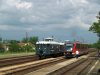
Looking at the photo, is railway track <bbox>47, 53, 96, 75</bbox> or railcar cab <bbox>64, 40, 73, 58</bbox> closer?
railway track <bbox>47, 53, 96, 75</bbox>

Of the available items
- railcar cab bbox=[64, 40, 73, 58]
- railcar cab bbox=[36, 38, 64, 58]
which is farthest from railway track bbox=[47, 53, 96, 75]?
railcar cab bbox=[64, 40, 73, 58]

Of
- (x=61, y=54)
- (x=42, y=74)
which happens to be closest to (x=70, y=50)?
(x=61, y=54)

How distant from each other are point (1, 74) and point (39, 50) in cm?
3416

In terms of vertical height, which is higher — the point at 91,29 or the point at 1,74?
the point at 91,29

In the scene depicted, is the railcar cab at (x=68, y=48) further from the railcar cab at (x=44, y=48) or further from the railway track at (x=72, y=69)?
the railway track at (x=72, y=69)

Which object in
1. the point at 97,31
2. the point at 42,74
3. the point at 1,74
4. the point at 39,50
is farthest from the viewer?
the point at 97,31

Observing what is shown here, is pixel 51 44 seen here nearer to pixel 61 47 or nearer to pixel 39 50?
pixel 39 50

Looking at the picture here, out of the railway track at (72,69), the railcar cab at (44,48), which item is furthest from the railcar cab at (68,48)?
the railway track at (72,69)

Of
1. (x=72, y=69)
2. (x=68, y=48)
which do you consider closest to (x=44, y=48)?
(x=68, y=48)

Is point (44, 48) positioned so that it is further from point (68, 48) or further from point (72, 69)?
point (72, 69)

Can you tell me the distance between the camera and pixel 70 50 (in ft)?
224

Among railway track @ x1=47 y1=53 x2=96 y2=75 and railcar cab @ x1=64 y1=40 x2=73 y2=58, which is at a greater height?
railcar cab @ x1=64 y1=40 x2=73 y2=58

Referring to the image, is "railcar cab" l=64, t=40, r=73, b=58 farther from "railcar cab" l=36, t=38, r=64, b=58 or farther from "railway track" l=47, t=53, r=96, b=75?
"railway track" l=47, t=53, r=96, b=75

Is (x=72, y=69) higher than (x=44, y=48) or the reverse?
the reverse
